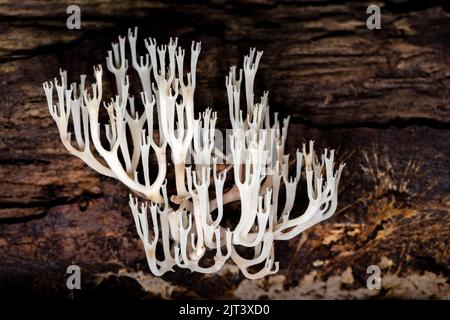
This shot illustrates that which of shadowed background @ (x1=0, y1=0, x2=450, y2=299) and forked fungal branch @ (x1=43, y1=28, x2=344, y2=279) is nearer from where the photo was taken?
forked fungal branch @ (x1=43, y1=28, x2=344, y2=279)

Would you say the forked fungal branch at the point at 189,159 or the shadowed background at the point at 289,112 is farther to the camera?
the shadowed background at the point at 289,112

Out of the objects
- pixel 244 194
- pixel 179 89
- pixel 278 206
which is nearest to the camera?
pixel 244 194

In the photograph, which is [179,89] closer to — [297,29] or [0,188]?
[297,29]

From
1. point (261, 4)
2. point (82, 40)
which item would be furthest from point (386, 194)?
point (82, 40)

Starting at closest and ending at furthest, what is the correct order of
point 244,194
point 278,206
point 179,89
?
point 244,194 → point 179,89 → point 278,206

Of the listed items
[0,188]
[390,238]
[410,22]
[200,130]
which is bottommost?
[390,238]

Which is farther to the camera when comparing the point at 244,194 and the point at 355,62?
the point at 355,62

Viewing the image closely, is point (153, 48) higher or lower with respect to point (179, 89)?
higher

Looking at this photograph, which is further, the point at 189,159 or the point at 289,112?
the point at 289,112
